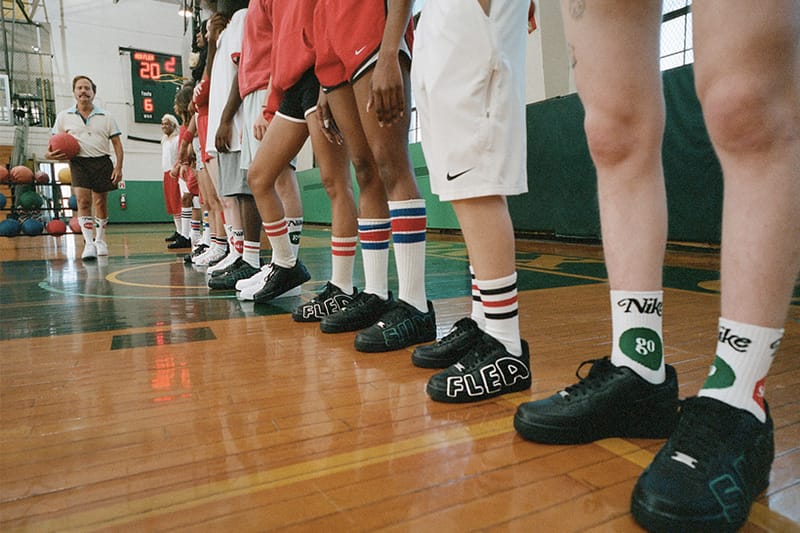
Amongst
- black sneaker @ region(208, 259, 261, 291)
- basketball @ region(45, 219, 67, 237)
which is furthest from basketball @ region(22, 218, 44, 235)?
black sneaker @ region(208, 259, 261, 291)

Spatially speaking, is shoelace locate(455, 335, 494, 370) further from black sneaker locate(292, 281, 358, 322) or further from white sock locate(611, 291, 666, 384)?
black sneaker locate(292, 281, 358, 322)

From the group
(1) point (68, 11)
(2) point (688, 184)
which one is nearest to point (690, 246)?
(2) point (688, 184)

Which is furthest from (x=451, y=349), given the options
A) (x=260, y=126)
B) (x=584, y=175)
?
(x=584, y=175)

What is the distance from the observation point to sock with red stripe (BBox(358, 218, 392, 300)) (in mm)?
1978

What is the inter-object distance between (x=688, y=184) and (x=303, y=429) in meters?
4.10

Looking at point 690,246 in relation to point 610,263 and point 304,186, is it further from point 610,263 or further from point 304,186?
point 304,186

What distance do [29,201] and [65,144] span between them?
491 cm

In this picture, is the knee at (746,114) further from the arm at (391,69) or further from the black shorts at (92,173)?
the black shorts at (92,173)

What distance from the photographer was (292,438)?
1027 millimetres

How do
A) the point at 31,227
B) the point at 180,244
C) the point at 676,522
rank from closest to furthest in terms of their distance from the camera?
the point at 676,522
the point at 180,244
the point at 31,227

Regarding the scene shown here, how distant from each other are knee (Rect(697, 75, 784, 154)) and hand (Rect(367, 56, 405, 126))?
3.06ft

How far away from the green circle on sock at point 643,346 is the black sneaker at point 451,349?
52 centimetres

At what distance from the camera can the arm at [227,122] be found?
3088mm

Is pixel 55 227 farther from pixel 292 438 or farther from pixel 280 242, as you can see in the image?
pixel 292 438
